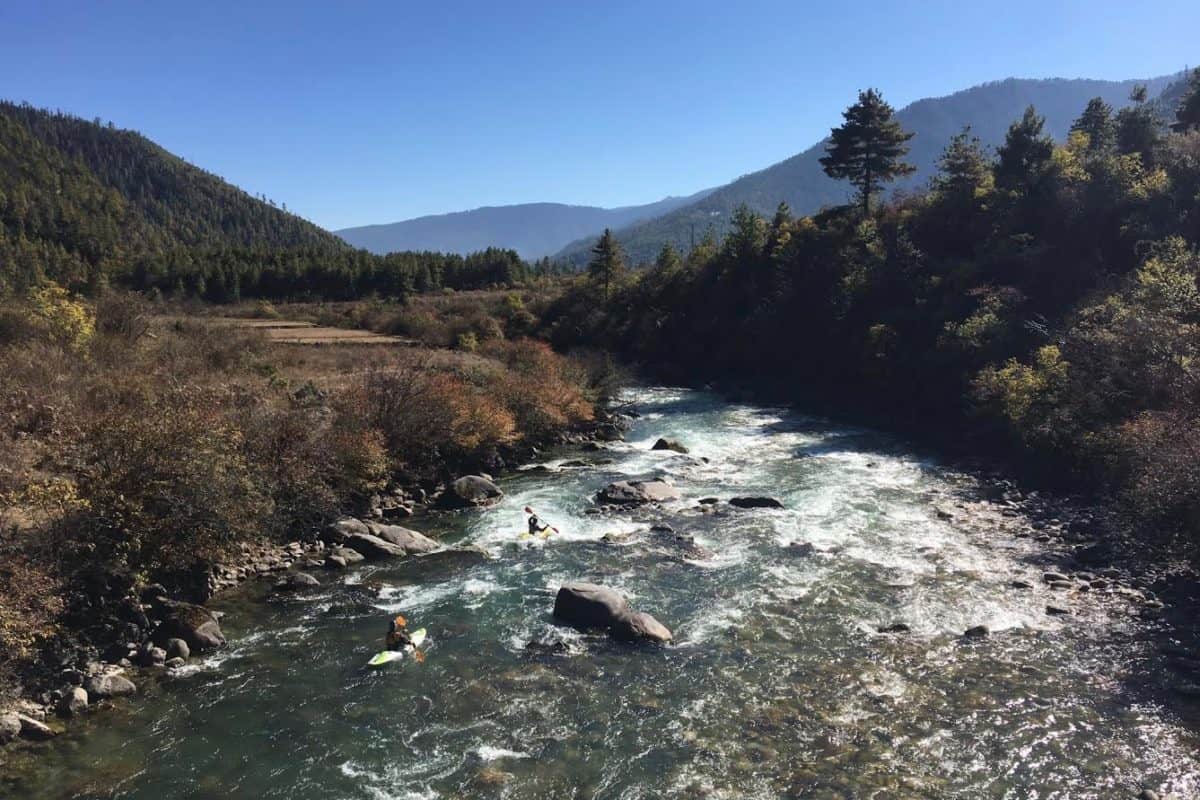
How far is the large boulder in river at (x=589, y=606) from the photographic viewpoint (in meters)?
16.8

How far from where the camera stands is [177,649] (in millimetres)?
15258

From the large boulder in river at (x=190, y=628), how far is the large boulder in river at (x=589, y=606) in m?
8.03

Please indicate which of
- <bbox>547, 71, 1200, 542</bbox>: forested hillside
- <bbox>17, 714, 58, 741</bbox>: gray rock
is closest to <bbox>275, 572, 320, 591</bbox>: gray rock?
<bbox>17, 714, 58, 741</bbox>: gray rock

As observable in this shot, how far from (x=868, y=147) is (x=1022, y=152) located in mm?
14748

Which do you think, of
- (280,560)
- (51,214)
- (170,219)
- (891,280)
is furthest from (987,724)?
(170,219)

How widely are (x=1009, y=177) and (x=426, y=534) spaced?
185ft

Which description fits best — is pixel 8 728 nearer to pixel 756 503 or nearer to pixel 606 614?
pixel 606 614

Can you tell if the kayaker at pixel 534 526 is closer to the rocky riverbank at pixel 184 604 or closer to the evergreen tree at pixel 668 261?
the rocky riverbank at pixel 184 604

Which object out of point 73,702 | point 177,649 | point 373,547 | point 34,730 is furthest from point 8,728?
point 373,547

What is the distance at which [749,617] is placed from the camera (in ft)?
57.0

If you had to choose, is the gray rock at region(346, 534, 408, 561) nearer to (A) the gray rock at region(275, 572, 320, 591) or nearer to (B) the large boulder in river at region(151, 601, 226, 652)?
(A) the gray rock at region(275, 572, 320, 591)

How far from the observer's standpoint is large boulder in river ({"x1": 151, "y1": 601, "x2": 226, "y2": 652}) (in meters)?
15.7

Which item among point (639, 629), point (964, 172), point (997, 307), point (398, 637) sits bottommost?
point (639, 629)

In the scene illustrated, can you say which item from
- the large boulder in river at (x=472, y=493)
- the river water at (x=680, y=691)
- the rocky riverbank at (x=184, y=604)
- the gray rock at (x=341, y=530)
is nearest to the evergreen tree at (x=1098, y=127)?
the river water at (x=680, y=691)
